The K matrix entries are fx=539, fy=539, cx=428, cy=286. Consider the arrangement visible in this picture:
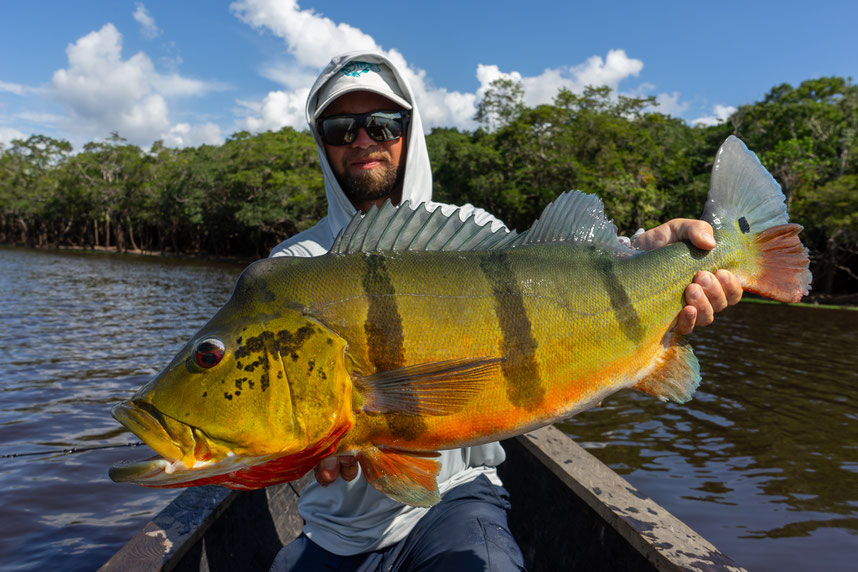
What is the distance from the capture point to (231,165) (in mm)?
48656

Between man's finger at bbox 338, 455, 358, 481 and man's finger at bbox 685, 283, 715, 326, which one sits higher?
man's finger at bbox 685, 283, 715, 326

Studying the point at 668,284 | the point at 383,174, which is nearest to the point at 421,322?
the point at 668,284

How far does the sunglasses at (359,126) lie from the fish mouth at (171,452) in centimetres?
222

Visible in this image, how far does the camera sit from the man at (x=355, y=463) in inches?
91.1

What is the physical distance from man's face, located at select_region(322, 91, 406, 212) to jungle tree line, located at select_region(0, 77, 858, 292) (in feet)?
72.5

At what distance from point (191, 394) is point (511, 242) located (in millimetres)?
1183

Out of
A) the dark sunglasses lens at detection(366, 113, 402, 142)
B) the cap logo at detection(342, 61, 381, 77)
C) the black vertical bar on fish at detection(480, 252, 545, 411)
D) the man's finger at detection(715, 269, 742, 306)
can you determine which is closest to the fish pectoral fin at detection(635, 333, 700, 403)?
the man's finger at detection(715, 269, 742, 306)

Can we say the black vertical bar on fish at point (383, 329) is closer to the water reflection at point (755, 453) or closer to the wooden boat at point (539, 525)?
the wooden boat at point (539, 525)

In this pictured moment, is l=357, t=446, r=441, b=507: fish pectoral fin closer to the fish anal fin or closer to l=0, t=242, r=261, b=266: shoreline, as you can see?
the fish anal fin

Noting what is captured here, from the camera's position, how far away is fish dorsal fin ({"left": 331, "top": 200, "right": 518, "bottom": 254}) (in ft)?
6.26

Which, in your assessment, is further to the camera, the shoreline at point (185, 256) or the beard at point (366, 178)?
the shoreline at point (185, 256)

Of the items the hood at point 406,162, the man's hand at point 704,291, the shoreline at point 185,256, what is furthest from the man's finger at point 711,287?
the shoreline at point 185,256

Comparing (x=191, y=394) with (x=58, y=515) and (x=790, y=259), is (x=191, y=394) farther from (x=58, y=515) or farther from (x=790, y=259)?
(x=58, y=515)

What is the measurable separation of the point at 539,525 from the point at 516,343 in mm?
2438
